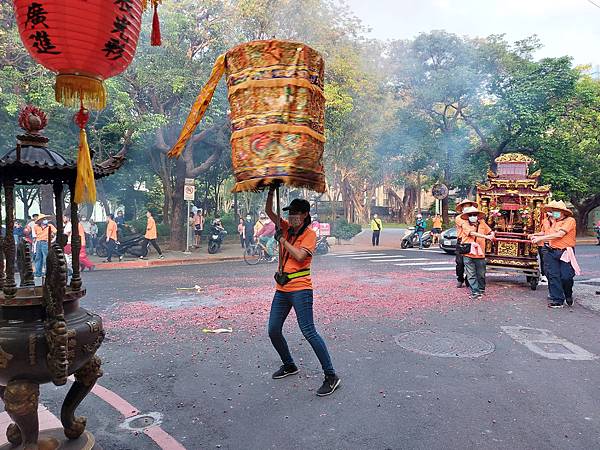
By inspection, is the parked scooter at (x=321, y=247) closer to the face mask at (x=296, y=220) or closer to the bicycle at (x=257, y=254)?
the bicycle at (x=257, y=254)

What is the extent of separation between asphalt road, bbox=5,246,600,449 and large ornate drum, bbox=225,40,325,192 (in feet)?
6.74

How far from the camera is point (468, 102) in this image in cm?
2548

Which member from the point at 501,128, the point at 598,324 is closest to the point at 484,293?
the point at 598,324

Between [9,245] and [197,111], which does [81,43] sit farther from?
[9,245]

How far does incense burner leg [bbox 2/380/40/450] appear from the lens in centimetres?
307

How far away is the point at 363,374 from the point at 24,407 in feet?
10.7

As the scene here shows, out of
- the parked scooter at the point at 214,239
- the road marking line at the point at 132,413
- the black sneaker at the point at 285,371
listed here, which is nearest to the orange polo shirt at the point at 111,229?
the parked scooter at the point at 214,239

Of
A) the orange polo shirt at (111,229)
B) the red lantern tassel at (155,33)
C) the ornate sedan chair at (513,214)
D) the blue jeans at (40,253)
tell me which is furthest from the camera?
the orange polo shirt at (111,229)

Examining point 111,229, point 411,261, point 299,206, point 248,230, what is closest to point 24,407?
point 299,206

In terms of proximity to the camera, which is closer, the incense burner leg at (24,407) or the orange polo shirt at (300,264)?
the incense burner leg at (24,407)

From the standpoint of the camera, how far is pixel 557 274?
349 inches

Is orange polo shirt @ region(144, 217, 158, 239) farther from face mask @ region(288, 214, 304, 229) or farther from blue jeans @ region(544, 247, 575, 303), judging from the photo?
face mask @ region(288, 214, 304, 229)

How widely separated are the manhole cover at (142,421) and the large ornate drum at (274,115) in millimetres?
2113

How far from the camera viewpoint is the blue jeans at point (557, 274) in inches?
344
